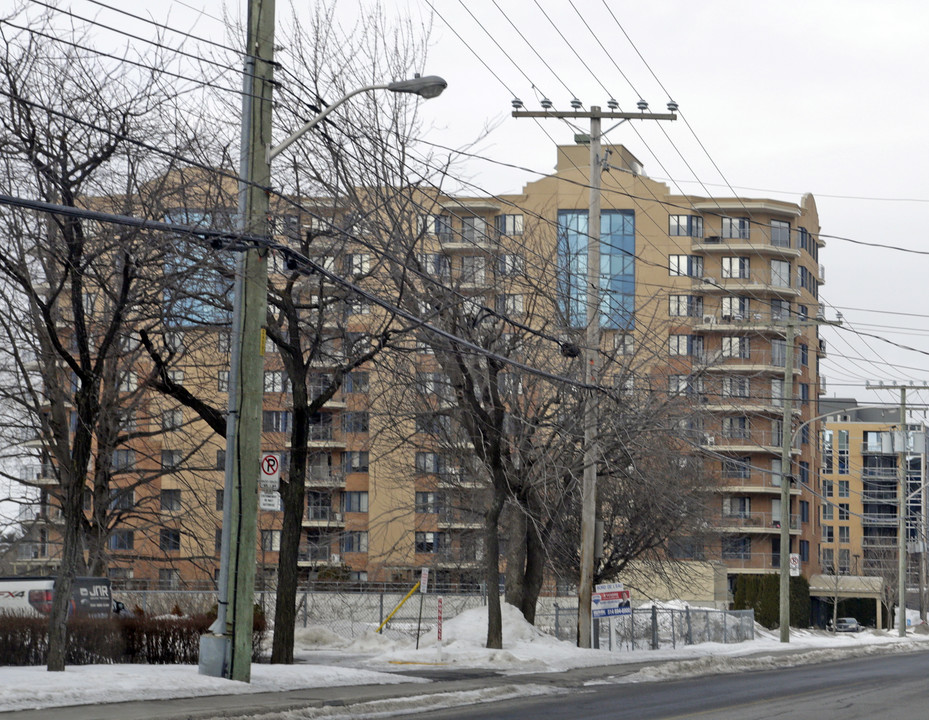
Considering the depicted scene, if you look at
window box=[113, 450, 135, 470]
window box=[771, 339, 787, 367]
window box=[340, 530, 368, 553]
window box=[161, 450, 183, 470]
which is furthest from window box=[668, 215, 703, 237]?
window box=[113, 450, 135, 470]

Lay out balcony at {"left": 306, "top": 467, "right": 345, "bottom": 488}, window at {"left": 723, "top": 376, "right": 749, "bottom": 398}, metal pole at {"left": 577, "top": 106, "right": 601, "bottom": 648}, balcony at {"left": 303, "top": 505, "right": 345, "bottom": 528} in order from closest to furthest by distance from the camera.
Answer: metal pole at {"left": 577, "top": 106, "right": 601, "bottom": 648}
window at {"left": 723, "top": 376, "right": 749, "bottom": 398}
balcony at {"left": 306, "top": 467, "right": 345, "bottom": 488}
balcony at {"left": 303, "top": 505, "right": 345, "bottom": 528}

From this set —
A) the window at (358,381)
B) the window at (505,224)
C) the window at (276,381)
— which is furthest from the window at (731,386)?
the window at (276,381)

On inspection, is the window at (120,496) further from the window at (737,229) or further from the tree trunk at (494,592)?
the window at (737,229)

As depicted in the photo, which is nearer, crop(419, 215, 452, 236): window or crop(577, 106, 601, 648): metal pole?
crop(419, 215, 452, 236): window

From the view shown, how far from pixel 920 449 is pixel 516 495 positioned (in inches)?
4606

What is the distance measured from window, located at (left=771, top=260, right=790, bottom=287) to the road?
51.8m

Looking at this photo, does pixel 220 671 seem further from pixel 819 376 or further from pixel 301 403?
pixel 819 376

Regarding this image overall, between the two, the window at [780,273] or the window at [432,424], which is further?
the window at [780,273]

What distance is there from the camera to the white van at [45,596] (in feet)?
74.1

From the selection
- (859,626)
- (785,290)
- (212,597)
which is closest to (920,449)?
(859,626)

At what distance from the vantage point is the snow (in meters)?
14.8

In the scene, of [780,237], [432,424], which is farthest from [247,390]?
[780,237]

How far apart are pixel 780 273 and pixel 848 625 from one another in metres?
25.1

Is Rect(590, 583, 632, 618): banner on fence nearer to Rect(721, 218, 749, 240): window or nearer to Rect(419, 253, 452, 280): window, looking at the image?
Rect(419, 253, 452, 280): window
